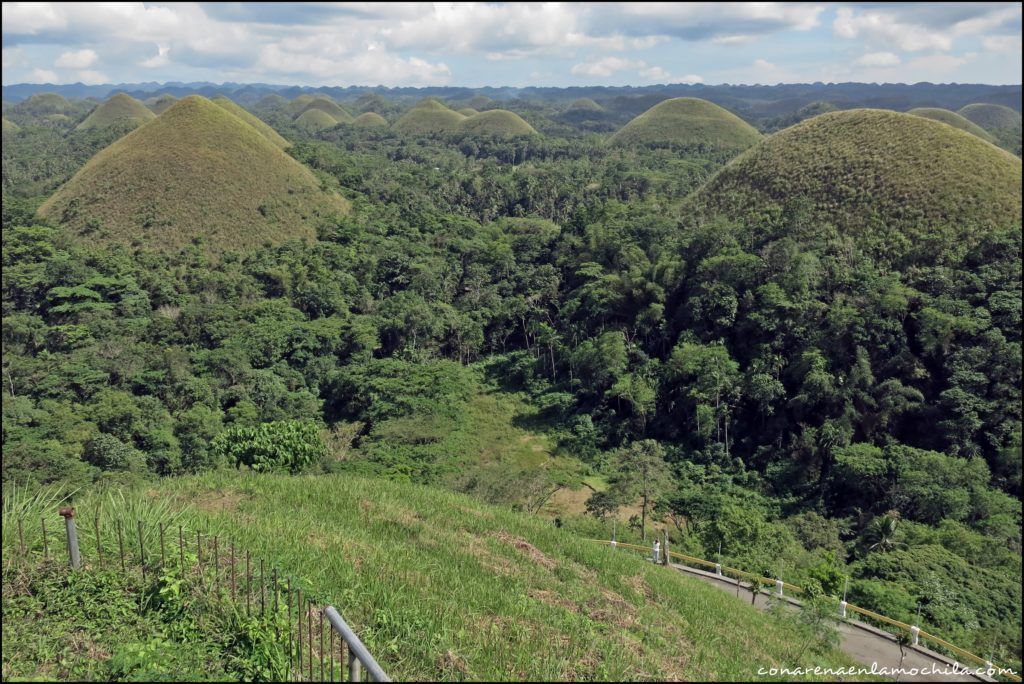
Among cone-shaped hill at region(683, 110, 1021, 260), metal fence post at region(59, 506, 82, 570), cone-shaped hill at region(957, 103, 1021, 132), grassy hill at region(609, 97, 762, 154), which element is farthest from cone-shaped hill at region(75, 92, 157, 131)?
cone-shaped hill at region(957, 103, 1021, 132)

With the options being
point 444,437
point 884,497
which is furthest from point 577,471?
point 884,497

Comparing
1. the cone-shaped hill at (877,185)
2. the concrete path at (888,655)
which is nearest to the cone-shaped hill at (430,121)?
the cone-shaped hill at (877,185)

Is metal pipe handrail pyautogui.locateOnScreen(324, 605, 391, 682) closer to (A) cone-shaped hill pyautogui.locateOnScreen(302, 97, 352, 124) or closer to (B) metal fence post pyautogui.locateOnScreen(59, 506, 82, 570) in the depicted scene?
(B) metal fence post pyautogui.locateOnScreen(59, 506, 82, 570)

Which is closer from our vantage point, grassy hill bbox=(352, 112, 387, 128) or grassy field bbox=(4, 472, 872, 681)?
grassy field bbox=(4, 472, 872, 681)

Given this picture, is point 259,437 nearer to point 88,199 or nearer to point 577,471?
point 577,471

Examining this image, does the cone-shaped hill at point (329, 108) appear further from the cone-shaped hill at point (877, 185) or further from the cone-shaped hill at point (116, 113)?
the cone-shaped hill at point (877, 185)
